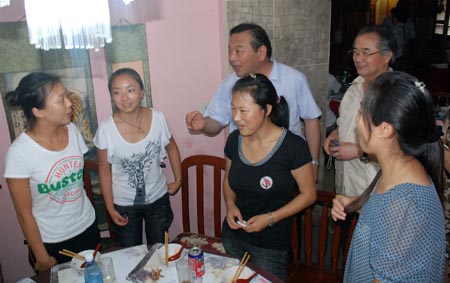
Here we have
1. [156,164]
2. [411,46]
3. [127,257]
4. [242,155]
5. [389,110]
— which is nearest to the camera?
[389,110]

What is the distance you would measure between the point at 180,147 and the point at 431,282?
6.05 feet

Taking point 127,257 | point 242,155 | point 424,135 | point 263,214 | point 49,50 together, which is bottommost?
point 127,257

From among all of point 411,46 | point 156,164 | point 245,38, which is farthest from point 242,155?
point 411,46

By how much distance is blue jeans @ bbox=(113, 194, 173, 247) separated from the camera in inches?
88.7

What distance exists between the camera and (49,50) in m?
2.24

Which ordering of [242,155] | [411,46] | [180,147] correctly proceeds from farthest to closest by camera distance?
[411,46] < [180,147] < [242,155]

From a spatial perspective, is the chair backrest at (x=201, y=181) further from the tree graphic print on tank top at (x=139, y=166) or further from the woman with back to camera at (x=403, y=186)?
the woman with back to camera at (x=403, y=186)

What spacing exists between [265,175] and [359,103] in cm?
81

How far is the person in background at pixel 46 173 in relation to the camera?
180cm

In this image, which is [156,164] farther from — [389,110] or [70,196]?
[389,110]

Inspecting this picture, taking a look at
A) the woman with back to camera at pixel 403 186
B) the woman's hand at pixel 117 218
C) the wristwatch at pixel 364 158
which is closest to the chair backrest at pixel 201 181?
the woman's hand at pixel 117 218

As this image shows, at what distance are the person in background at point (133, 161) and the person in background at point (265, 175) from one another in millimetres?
506

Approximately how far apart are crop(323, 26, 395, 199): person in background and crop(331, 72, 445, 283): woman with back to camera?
78 cm

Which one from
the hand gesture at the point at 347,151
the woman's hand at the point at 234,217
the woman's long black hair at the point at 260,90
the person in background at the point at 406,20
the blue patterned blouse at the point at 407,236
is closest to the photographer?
the blue patterned blouse at the point at 407,236
